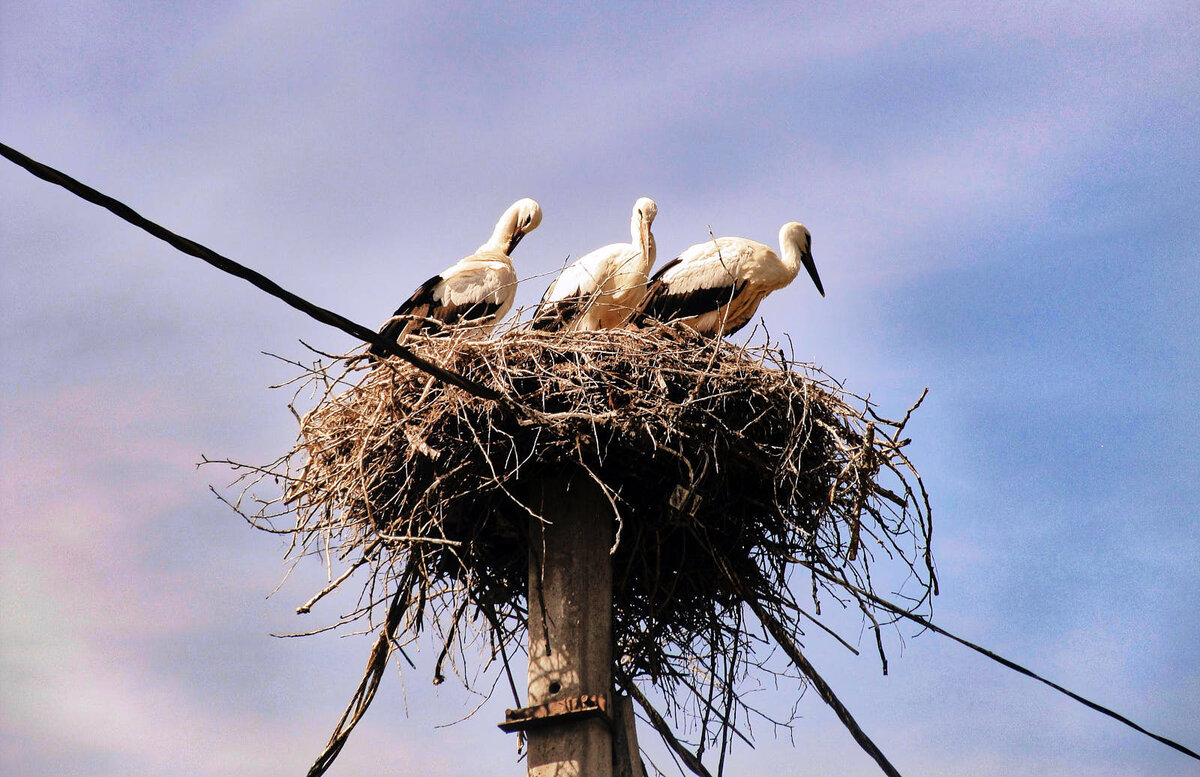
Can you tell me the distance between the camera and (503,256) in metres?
6.38

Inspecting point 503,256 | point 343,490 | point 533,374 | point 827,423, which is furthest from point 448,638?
point 503,256

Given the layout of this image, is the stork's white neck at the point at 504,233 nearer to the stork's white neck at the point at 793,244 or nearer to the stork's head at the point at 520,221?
the stork's head at the point at 520,221

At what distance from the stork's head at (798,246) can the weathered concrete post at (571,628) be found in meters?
2.74

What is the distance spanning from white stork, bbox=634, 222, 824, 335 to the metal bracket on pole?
244cm

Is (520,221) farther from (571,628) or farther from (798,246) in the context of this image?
(571,628)

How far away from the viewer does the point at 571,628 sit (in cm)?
419

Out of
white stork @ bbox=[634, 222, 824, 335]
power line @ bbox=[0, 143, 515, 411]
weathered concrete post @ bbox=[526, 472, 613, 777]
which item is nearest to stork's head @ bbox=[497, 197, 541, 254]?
white stork @ bbox=[634, 222, 824, 335]

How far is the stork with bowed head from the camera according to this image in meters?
5.83

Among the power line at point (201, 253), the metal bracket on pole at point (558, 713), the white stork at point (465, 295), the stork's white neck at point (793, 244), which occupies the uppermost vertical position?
the stork's white neck at point (793, 244)

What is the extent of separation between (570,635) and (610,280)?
2319 millimetres

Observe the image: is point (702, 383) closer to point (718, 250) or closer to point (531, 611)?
point (531, 611)

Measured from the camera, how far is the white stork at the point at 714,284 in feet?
20.3

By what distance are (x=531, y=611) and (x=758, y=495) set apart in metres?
0.98

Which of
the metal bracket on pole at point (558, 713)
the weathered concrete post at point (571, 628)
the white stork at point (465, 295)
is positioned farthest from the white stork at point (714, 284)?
the metal bracket on pole at point (558, 713)
